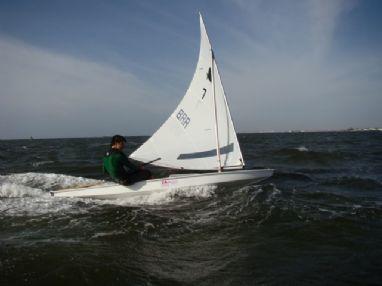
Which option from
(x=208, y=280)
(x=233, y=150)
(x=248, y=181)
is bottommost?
(x=208, y=280)

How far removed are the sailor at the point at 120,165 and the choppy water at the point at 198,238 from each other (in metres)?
0.74

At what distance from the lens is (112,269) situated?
5.94 m

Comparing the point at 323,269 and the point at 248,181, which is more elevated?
the point at 248,181

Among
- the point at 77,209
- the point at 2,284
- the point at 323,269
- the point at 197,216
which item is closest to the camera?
the point at 2,284

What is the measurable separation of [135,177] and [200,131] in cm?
281

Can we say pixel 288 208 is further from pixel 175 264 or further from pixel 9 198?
pixel 9 198

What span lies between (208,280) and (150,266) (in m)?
1.11

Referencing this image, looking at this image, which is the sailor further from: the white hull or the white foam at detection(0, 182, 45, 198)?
the white foam at detection(0, 182, 45, 198)

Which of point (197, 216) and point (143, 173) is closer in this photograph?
point (197, 216)

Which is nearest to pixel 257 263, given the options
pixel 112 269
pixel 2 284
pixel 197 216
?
pixel 112 269

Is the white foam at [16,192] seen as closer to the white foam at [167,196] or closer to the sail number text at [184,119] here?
the white foam at [167,196]

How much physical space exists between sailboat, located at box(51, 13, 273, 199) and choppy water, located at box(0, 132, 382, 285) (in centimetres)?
62

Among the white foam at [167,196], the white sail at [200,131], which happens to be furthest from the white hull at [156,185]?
the white sail at [200,131]

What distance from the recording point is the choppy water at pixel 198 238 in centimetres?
573
